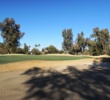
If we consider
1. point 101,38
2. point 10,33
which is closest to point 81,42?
point 101,38

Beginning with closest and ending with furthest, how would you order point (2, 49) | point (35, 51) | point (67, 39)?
point (2, 49) < point (35, 51) < point (67, 39)

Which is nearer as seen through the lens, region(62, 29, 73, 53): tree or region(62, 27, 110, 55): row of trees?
region(62, 27, 110, 55): row of trees

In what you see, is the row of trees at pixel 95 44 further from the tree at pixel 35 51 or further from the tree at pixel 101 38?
the tree at pixel 35 51

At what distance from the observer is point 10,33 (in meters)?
91.6

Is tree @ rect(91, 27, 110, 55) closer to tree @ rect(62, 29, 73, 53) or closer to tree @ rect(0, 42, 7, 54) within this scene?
tree @ rect(62, 29, 73, 53)

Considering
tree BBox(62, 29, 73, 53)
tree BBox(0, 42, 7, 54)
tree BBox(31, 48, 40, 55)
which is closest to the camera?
tree BBox(0, 42, 7, 54)

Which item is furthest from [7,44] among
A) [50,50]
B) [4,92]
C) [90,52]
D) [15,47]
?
[4,92]

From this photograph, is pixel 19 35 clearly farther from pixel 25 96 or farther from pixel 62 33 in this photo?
pixel 25 96

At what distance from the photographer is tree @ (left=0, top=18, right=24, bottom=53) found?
90.4m

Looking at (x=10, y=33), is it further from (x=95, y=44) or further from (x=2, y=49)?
(x=95, y=44)

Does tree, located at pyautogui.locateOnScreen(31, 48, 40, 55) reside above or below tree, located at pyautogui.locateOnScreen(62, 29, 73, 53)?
below

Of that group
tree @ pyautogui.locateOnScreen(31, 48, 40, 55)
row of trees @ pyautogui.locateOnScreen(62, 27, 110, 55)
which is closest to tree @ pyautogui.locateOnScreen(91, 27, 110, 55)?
row of trees @ pyautogui.locateOnScreen(62, 27, 110, 55)

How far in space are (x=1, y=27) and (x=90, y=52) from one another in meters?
36.6

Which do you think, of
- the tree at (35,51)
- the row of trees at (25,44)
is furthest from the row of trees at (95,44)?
the tree at (35,51)
